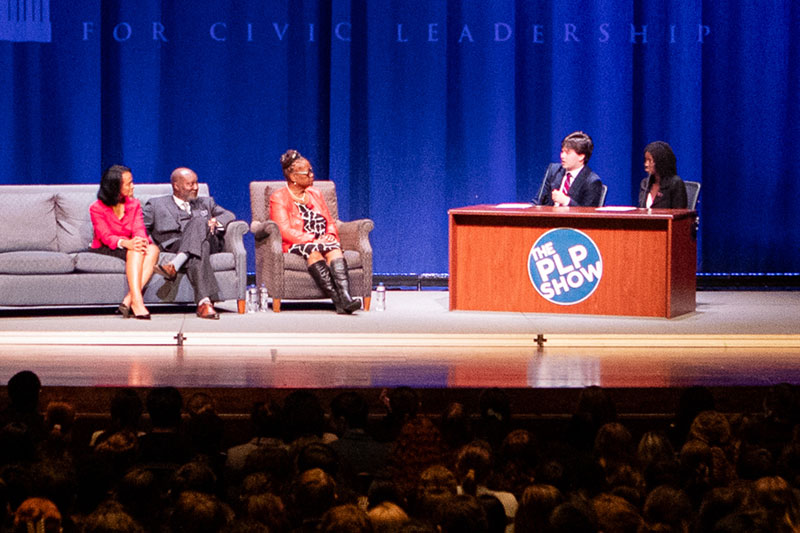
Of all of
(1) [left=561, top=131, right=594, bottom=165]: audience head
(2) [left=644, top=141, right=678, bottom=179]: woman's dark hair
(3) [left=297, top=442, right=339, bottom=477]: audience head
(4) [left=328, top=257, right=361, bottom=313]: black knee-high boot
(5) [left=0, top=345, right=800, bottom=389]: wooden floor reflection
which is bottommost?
(5) [left=0, top=345, right=800, bottom=389]: wooden floor reflection

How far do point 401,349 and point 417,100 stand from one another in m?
3.09

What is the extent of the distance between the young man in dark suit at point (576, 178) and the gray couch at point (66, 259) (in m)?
2.00

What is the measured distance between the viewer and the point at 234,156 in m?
9.00

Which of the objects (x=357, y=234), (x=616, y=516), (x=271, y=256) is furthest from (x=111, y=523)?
(x=357, y=234)

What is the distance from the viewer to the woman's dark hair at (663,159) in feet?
24.0

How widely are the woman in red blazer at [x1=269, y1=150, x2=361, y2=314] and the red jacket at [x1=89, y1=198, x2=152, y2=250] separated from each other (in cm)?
84

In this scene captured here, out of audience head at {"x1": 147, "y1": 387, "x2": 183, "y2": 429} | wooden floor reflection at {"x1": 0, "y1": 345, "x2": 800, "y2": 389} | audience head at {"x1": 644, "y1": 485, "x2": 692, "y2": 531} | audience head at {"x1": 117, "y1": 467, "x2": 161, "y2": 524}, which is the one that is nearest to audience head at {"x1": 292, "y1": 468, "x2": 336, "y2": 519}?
audience head at {"x1": 117, "y1": 467, "x2": 161, "y2": 524}

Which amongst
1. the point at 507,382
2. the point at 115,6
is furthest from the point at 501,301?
the point at 115,6

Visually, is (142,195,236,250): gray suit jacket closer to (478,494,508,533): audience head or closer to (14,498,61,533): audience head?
(14,498,61,533): audience head

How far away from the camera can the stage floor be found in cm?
553

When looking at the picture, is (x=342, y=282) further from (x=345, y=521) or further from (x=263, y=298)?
(x=345, y=521)

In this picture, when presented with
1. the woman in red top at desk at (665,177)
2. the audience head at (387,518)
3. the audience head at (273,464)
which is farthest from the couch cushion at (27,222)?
the audience head at (387,518)

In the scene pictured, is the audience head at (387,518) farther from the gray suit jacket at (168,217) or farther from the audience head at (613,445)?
the gray suit jacket at (168,217)

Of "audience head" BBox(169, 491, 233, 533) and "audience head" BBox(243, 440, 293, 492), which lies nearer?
"audience head" BBox(169, 491, 233, 533)
